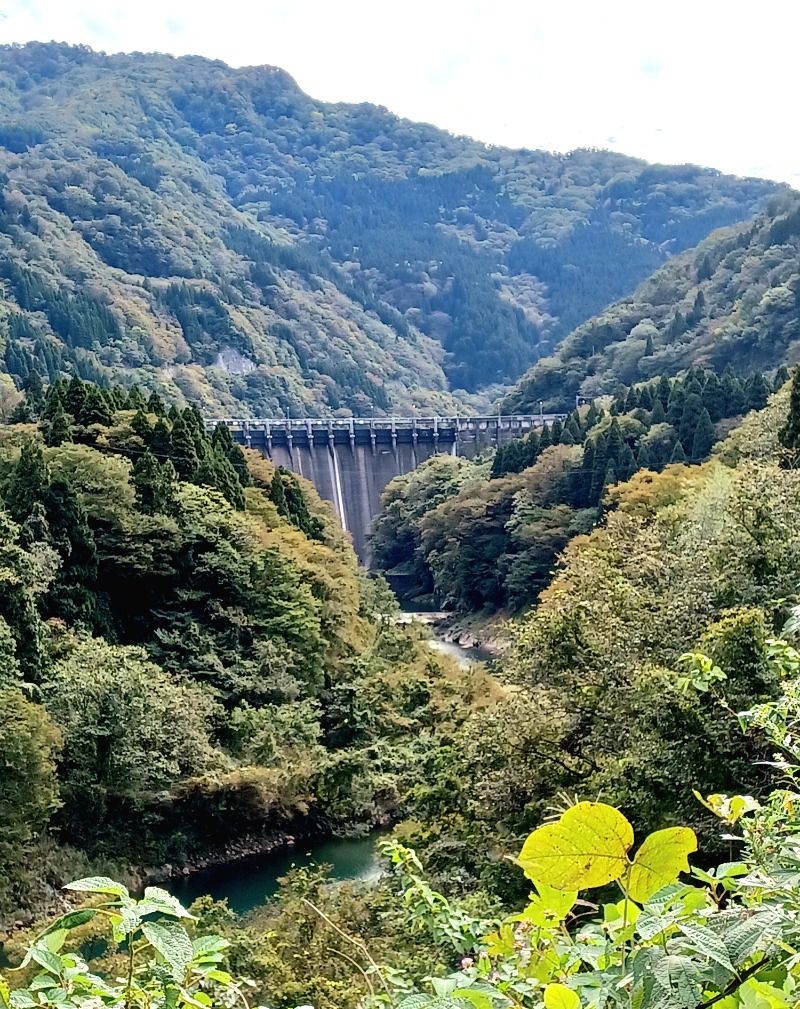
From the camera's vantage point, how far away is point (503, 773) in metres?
11.6

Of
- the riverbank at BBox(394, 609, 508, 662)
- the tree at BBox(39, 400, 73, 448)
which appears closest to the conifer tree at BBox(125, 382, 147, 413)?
the tree at BBox(39, 400, 73, 448)

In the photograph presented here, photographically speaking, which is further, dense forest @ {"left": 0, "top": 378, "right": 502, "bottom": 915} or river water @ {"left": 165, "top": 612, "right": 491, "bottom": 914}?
river water @ {"left": 165, "top": 612, "right": 491, "bottom": 914}

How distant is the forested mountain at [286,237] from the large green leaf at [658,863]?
210 ft

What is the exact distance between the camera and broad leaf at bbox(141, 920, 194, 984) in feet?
4.42

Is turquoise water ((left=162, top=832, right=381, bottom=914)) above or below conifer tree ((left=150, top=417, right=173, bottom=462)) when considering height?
below

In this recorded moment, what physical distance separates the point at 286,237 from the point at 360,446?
92473 millimetres

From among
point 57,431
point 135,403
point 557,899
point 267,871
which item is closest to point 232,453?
point 135,403

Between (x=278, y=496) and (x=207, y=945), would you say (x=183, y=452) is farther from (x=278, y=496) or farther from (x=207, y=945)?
(x=207, y=945)

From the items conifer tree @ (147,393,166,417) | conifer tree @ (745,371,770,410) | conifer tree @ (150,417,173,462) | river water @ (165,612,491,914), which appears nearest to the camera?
river water @ (165,612,491,914)

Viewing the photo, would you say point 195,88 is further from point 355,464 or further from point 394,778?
point 394,778

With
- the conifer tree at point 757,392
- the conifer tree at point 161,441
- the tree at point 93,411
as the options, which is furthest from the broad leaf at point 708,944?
the conifer tree at point 757,392

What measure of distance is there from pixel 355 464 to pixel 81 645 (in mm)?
43525

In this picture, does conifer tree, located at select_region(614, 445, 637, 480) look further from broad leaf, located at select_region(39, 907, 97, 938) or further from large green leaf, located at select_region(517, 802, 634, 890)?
broad leaf, located at select_region(39, 907, 97, 938)

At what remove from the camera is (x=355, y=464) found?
201ft
